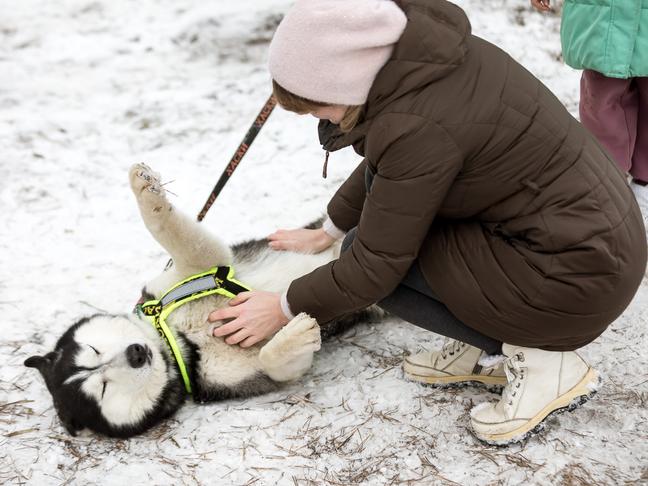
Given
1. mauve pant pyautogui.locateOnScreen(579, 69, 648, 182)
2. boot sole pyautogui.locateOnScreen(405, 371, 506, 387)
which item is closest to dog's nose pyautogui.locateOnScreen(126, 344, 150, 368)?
boot sole pyautogui.locateOnScreen(405, 371, 506, 387)

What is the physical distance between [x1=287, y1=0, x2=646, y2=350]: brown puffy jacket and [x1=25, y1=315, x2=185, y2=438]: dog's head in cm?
89

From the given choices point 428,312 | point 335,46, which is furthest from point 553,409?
point 335,46

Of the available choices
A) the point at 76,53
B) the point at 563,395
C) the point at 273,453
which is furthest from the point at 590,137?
the point at 76,53

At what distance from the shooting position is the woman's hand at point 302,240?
3.04 metres

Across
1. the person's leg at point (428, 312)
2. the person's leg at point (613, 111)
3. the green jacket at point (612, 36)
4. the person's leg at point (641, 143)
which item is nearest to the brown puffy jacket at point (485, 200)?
the person's leg at point (428, 312)

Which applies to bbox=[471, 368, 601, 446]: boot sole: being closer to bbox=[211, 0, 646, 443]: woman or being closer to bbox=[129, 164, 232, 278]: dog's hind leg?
bbox=[211, 0, 646, 443]: woman

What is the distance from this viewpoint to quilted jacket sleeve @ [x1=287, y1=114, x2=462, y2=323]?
1.76m

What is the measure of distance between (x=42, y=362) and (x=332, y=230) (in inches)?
54.6

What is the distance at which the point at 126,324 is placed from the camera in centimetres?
270

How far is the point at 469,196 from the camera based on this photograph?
6.37ft

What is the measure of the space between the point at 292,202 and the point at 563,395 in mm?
2247

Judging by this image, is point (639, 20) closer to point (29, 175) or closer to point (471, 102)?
point (471, 102)

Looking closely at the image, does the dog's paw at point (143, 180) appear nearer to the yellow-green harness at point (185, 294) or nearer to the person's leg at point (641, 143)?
the yellow-green harness at point (185, 294)

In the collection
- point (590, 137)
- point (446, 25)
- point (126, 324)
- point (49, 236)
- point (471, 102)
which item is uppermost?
point (446, 25)
